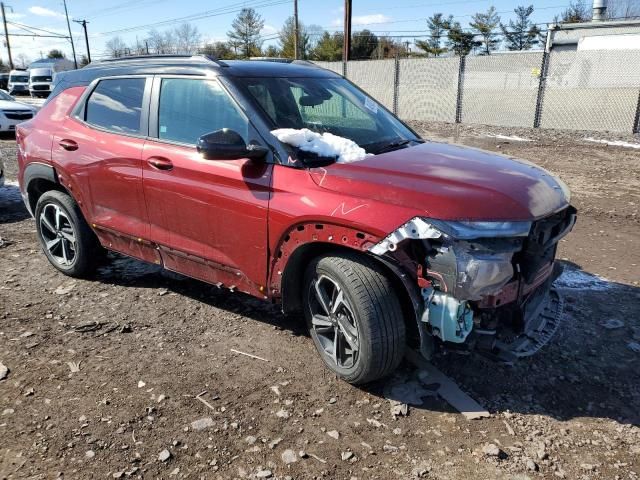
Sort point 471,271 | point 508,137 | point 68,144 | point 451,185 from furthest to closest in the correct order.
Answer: point 508,137 → point 68,144 → point 451,185 → point 471,271

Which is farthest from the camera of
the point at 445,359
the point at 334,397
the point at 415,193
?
the point at 445,359

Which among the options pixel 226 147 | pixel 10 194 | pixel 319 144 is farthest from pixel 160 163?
pixel 10 194

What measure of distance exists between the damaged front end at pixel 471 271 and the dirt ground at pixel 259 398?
16.4 inches

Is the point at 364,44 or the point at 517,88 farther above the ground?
the point at 364,44

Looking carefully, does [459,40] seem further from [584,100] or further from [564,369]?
[564,369]

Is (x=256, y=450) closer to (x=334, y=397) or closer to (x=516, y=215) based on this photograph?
(x=334, y=397)

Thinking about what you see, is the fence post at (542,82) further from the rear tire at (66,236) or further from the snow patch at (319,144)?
the rear tire at (66,236)

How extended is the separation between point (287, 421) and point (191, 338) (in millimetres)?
1211

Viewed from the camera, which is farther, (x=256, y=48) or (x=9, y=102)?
(x=256, y=48)

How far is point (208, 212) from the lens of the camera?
142 inches

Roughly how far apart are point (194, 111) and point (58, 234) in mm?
2112

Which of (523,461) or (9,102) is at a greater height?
(9,102)

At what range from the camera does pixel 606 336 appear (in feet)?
12.7

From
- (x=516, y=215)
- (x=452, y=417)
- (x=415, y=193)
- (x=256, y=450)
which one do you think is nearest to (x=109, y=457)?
(x=256, y=450)
